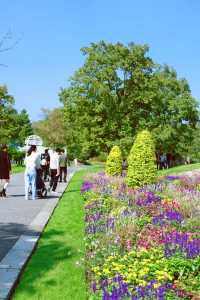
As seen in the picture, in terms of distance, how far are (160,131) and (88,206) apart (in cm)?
3608

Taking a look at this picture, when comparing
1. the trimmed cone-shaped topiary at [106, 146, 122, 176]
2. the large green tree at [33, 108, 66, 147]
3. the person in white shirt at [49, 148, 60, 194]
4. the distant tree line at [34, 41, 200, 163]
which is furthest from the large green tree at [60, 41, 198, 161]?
the large green tree at [33, 108, 66, 147]

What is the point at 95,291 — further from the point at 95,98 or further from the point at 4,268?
the point at 95,98

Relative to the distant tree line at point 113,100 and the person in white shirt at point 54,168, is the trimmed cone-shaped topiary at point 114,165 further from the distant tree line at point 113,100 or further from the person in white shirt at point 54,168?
the distant tree line at point 113,100

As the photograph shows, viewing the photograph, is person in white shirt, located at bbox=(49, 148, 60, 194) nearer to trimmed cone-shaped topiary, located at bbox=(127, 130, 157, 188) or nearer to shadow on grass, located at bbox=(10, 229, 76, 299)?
trimmed cone-shaped topiary, located at bbox=(127, 130, 157, 188)

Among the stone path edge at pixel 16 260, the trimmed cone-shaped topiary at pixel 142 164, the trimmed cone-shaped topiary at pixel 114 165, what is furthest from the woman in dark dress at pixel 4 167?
the trimmed cone-shaped topiary at pixel 114 165

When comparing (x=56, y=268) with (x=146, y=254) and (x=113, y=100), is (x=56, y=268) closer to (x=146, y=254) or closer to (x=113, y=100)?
(x=146, y=254)

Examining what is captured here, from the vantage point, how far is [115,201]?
38.1ft

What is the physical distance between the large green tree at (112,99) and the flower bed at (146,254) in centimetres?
3431

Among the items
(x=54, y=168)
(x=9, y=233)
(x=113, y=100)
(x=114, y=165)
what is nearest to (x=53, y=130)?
(x=113, y=100)

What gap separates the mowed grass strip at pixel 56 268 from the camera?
19.7 ft

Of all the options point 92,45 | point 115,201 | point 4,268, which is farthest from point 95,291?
point 92,45

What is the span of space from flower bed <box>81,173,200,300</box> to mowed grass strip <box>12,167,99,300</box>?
0.27 meters

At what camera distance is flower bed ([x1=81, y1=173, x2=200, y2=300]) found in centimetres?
520

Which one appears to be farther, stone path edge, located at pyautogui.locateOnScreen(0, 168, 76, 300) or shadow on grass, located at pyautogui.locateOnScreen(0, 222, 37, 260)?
shadow on grass, located at pyautogui.locateOnScreen(0, 222, 37, 260)
